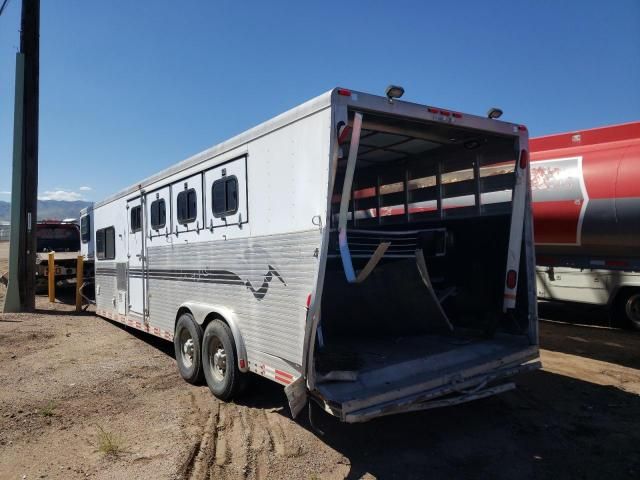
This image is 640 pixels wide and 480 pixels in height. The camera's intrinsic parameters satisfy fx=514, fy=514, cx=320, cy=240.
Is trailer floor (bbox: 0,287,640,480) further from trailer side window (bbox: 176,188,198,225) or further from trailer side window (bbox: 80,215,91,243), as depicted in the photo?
trailer side window (bbox: 80,215,91,243)

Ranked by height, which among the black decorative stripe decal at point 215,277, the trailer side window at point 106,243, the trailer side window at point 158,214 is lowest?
the black decorative stripe decal at point 215,277

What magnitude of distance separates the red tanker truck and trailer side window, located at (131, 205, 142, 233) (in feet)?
21.9

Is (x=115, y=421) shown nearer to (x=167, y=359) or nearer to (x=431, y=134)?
(x=167, y=359)

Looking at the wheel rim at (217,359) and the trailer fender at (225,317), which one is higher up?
the trailer fender at (225,317)

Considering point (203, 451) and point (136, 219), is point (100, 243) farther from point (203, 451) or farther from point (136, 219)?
point (203, 451)

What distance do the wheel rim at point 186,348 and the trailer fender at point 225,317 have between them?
37 cm

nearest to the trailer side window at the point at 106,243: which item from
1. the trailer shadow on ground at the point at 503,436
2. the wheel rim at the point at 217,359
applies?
the wheel rim at the point at 217,359

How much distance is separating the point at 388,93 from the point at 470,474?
2947 mm

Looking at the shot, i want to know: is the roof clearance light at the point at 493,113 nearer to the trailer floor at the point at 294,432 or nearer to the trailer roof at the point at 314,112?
the trailer roof at the point at 314,112

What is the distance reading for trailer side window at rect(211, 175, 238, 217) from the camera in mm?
5074

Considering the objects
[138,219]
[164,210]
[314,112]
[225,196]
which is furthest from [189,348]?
[314,112]

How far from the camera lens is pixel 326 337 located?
5.73 meters

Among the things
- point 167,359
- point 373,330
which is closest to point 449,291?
point 373,330

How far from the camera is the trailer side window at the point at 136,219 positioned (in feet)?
24.7
